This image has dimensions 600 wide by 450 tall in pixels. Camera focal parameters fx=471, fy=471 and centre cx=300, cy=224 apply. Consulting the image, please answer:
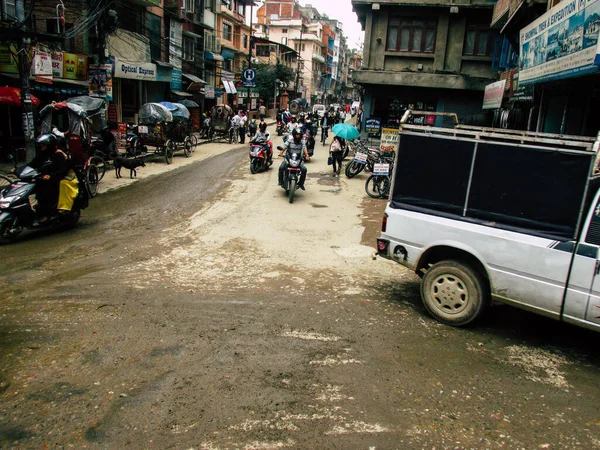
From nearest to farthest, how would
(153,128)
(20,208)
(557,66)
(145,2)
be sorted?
(20,208) < (557,66) < (153,128) < (145,2)

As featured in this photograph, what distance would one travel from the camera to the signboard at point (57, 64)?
58.4 feet

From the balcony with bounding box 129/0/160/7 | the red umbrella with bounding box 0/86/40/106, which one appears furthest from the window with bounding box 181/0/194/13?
the red umbrella with bounding box 0/86/40/106

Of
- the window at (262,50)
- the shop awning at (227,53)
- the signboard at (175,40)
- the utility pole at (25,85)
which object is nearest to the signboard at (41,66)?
the utility pole at (25,85)

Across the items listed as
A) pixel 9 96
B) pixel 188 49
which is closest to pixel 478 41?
pixel 188 49

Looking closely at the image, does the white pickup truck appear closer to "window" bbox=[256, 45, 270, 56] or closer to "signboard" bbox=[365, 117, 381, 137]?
"signboard" bbox=[365, 117, 381, 137]

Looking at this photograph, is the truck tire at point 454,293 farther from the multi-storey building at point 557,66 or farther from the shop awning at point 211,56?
the shop awning at point 211,56

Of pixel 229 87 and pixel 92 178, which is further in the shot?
pixel 229 87

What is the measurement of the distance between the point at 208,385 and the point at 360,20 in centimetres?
2735

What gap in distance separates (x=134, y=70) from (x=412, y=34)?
572 inches

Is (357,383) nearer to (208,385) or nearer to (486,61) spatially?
(208,385)

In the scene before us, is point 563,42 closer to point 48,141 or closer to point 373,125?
point 48,141

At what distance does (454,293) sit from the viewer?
5348 mm

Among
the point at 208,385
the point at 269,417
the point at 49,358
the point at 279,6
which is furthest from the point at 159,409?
the point at 279,6

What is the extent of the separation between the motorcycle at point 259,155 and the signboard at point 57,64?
321 inches
